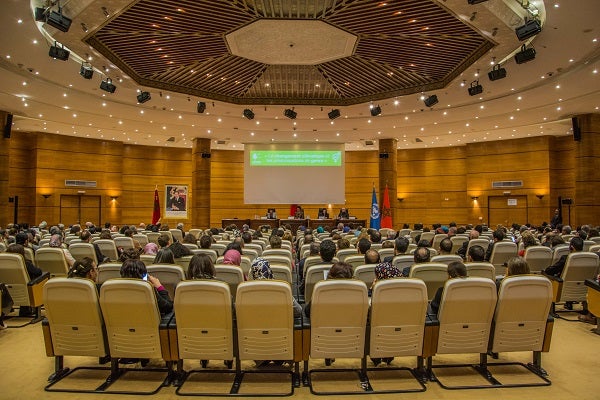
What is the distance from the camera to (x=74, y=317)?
399cm

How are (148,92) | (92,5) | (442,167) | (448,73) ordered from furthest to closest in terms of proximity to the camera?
(442,167)
(148,92)
(448,73)
(92,5)

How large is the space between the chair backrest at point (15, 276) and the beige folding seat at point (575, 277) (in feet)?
23.8

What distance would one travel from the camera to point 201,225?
72.9 ft

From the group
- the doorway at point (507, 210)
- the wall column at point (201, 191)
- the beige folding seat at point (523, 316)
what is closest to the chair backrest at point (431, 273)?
the beige folding seat at point (523, 316)

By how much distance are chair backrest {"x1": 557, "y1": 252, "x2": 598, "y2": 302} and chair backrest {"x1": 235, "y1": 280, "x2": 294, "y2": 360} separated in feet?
14.9

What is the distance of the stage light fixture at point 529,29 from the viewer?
28.8 feet

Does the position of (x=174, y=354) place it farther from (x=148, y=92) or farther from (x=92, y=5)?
(x=148, y=92)

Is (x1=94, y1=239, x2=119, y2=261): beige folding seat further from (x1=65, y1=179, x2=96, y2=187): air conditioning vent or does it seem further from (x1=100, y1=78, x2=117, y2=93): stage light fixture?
(x1=65, y1=179, x2=96, y2=187): air conditioning vent

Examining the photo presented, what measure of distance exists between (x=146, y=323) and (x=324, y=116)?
617 inches

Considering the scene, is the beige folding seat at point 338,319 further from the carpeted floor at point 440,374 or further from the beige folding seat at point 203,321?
the beige folding seat at point 203,321

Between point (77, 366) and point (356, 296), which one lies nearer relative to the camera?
point (356, 296)

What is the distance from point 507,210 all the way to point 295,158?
11.8 m

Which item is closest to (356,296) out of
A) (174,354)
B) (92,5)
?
(174,354)

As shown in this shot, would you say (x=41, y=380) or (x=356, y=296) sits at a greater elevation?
(x=356, y=296)
